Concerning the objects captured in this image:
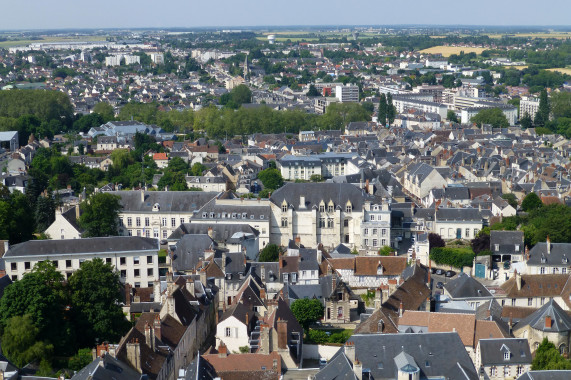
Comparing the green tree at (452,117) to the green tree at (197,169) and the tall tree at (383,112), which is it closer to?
the tall tree at (383,112)

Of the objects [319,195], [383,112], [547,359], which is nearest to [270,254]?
[319,195]

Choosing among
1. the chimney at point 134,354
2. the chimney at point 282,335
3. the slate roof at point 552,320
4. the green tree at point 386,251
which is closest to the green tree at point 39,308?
the chimney at point 134,354

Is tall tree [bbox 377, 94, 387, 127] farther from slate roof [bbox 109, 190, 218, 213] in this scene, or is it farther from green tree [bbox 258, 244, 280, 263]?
green tree [bbox 258, 244, 280, 263]

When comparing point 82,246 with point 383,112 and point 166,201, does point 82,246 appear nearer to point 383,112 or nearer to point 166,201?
point 166,201

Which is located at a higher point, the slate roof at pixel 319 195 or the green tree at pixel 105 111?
the slate roof at pixel 319 195

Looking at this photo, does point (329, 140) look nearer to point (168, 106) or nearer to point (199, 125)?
point (199, 125)

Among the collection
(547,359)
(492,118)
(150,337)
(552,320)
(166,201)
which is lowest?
(492,118)
